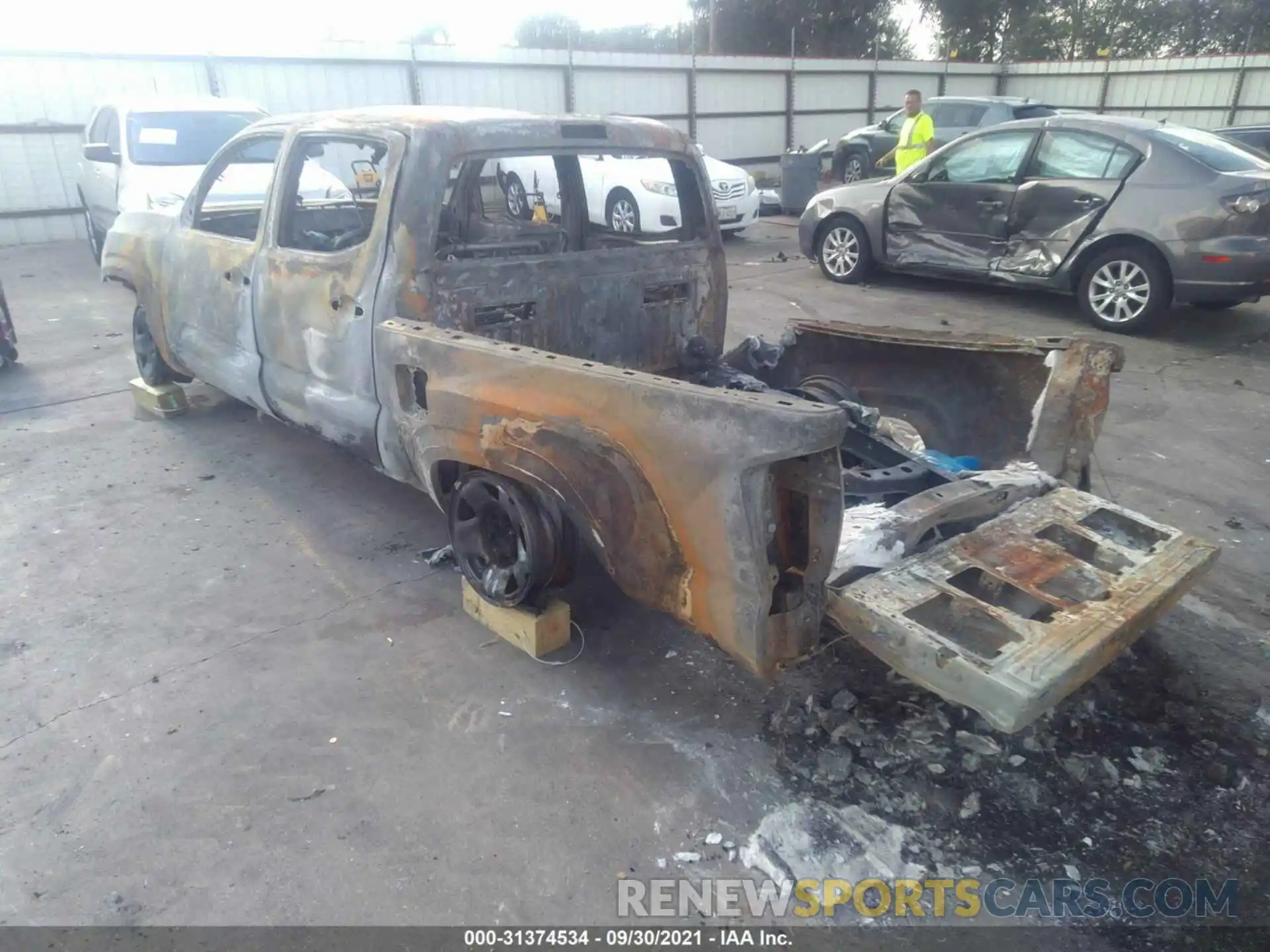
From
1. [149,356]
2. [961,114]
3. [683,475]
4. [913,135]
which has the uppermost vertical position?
[961,114]

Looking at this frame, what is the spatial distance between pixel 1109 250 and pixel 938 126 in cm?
810

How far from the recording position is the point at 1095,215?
720 centimetres

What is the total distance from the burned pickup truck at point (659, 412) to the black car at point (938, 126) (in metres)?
8.58

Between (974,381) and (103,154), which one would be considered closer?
(974,381)

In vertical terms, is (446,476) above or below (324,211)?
below

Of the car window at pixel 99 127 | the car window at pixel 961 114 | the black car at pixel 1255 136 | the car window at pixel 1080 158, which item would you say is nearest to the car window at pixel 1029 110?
the car window at pixel 961 114

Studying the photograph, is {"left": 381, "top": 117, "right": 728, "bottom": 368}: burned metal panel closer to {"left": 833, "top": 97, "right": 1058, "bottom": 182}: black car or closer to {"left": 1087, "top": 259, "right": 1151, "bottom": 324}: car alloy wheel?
{"left": 1087, "top": 259, "right": 1151, "bottom": 324}: car alloy wheel

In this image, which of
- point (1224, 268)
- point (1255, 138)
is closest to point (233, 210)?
point (1224, 268)

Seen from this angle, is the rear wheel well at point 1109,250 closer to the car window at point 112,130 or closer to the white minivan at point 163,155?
the white minivan at point 163,155

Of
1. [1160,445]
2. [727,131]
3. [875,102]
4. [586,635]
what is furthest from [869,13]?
[586,635]

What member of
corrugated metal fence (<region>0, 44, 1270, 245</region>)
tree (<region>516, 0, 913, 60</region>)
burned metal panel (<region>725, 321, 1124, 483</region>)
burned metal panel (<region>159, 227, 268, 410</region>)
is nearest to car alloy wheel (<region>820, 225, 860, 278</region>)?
corrugated metal fence (<region>0, 44, 1270, 245</region>)

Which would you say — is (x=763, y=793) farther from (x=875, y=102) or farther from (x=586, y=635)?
(x=875, y=102)

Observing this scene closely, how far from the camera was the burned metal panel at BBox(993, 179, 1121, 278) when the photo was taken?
724cm

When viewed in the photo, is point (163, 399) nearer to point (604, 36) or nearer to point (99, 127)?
point (99, 127)
